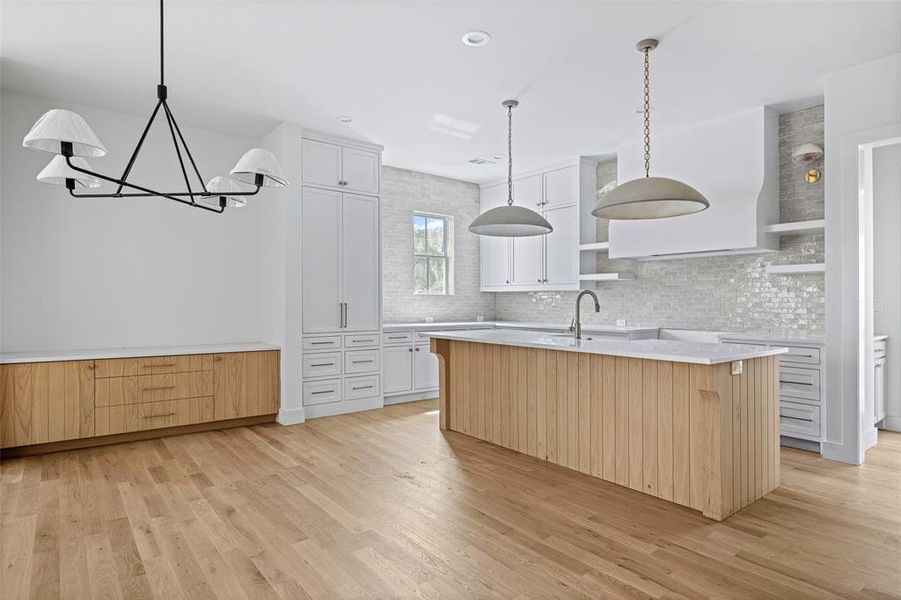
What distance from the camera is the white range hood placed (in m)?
4.66

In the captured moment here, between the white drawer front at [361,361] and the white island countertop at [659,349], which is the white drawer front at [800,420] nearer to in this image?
the white island countertop at [659,349]

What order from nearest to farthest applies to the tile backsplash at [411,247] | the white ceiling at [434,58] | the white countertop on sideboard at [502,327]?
the white ceiling at [434,58], the white countertop on sideboard at [502,327], the tile backsplash at [411,247]

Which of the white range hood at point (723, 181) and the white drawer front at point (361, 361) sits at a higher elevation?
the white range hood at point (723, 181)

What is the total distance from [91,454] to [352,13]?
3923mm

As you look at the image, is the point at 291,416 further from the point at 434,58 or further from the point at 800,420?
the point at 800,420

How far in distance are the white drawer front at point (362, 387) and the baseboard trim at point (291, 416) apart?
56cm

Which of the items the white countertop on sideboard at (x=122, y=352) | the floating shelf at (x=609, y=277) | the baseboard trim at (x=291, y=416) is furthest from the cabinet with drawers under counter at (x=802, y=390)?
the white countertop on sideboard at (x=122, y=352)

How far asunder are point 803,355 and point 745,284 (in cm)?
105

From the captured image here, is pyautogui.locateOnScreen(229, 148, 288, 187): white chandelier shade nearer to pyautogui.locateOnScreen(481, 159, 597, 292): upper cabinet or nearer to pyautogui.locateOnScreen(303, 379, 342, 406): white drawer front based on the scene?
pyautogui.locateOnScreen(303, 379, 342, 406): white drawer front

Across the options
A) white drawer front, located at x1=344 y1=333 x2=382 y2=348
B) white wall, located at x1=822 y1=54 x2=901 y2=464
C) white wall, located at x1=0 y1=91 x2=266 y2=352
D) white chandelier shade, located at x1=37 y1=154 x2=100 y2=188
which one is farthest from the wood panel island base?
white wall, located at x1=0 y1=91 x2=266 y2=352

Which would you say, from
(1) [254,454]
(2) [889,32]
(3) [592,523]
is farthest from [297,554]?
(2) [889,32]

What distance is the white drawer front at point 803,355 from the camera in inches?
164

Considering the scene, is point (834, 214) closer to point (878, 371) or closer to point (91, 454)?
point (878, 371)

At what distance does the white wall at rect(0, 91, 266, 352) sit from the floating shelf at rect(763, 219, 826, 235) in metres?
5.05
